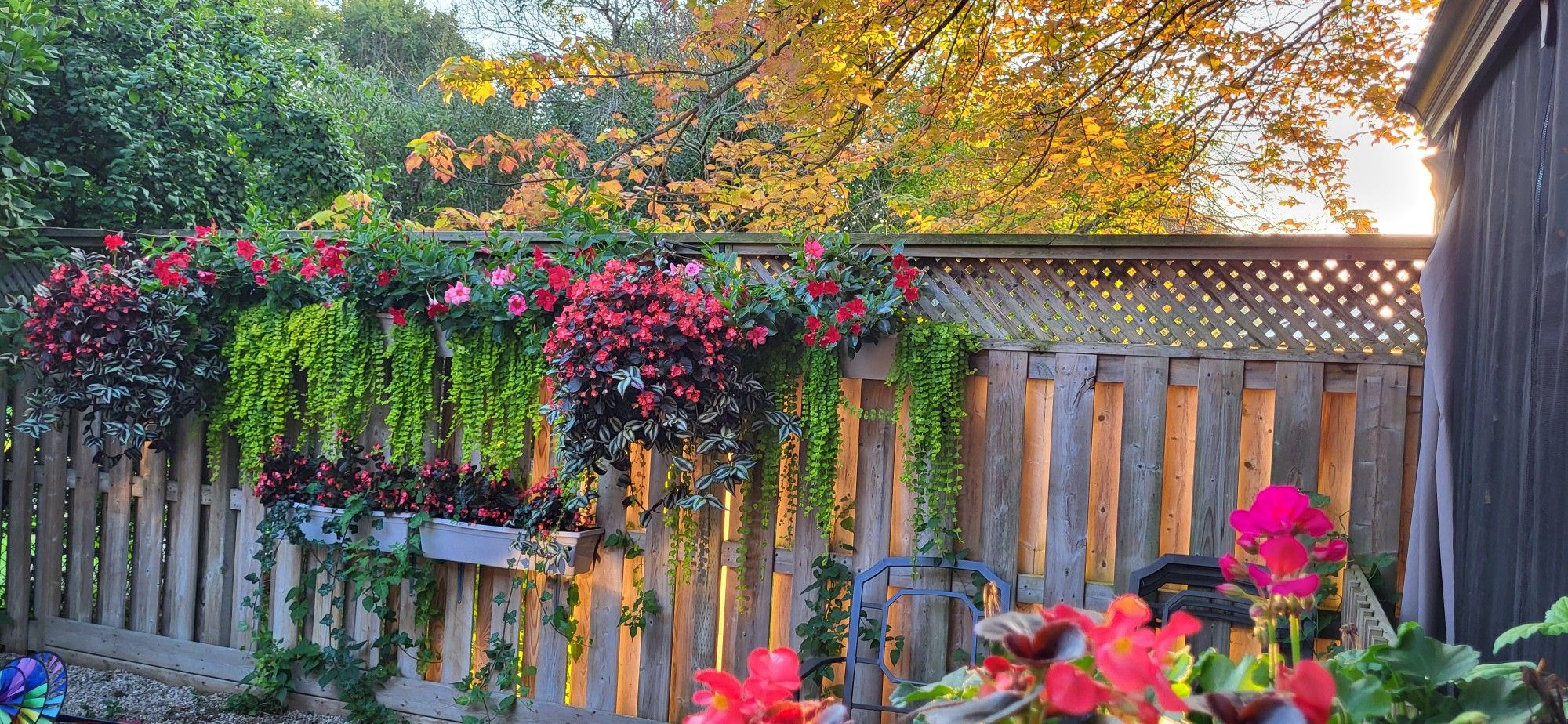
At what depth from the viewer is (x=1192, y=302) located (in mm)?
2740

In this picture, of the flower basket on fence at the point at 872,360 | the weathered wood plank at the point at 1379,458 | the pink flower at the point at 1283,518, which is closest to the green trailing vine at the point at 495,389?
the flower basket on fence at the point at 872,360

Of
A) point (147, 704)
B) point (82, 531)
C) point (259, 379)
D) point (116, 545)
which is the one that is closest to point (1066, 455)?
point (259, 379)

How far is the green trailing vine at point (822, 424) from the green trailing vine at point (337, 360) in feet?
5.18

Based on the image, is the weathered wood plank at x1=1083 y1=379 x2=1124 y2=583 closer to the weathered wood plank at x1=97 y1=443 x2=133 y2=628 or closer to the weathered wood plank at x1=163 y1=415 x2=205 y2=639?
the weathered wood plank at x1=163 y1=415 x2=205 y2=639

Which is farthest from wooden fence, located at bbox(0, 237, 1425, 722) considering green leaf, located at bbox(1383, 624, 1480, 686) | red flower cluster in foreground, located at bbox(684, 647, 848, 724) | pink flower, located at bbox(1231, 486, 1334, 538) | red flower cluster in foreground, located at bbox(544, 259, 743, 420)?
red flower cluster in foreground, located at bbox(684, 647, 848, 724)

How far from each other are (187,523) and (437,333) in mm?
1530

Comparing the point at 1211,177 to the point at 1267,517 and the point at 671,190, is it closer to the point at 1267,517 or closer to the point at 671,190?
the point at 671,190

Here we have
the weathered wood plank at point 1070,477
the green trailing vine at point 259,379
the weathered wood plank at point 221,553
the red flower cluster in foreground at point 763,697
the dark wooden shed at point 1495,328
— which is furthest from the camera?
the weathered wood plank at point 221,553

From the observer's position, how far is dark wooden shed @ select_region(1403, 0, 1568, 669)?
1225mm

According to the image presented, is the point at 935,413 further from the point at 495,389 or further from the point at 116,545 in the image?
the point at 116,545

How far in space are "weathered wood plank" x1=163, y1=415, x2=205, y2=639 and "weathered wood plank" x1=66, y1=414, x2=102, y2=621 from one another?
43 centimetres

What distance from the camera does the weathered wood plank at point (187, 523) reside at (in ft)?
12.8

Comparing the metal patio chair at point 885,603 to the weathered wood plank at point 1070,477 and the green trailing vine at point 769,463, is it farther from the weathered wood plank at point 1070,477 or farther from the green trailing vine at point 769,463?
the green trailing vine at point 769,463

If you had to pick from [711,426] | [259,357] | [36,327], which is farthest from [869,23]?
[36,327]
